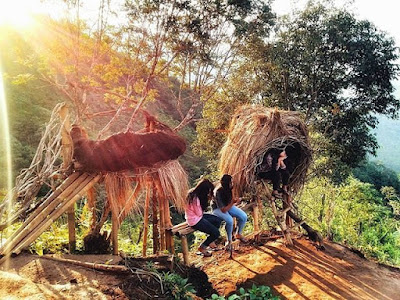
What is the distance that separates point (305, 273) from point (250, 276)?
895mm

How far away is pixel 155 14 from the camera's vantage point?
9383mm

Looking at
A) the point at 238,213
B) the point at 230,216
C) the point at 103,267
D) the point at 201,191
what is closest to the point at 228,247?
the point at 238,213

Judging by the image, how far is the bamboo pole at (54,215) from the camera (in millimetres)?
4602

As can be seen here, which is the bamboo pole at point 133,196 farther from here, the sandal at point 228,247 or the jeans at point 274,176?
the jeans at point 274,176

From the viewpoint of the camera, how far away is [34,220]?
15.4 ft

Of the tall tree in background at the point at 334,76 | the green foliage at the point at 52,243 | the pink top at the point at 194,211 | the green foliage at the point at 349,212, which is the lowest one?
the green foliage at the point at 349,212

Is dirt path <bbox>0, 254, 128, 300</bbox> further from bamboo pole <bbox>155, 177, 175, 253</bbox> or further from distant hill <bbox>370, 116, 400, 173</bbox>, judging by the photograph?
distant hill <bbox>370, 116, 400, 173</bbox>

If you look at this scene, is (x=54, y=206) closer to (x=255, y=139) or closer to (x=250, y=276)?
(x=250, y=276)

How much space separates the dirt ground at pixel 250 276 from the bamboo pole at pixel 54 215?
155mm

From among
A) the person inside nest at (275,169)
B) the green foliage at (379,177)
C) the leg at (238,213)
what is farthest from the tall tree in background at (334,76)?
the green foliage at (379,177)

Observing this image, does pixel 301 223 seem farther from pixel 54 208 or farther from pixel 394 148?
pixel 394 148

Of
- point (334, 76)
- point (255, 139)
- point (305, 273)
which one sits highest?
point (334, 76)

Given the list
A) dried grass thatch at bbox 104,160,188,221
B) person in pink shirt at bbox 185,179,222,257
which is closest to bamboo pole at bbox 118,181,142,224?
dried grass thatch at bbox 104,160,188,221

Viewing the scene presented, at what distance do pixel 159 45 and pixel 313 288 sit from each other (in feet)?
25.9
